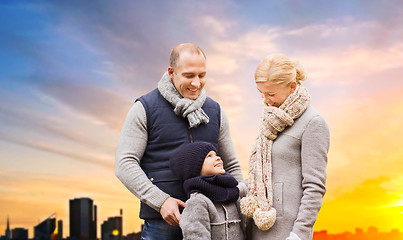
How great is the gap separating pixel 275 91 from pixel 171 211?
1311mm

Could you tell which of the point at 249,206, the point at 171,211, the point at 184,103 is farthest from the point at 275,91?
the point at 171,211

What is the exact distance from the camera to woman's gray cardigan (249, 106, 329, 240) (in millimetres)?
3141

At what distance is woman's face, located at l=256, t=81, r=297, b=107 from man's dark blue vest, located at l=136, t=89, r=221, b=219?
0.98m

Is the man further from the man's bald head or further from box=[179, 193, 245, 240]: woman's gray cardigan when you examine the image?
box=[179, 193, 245, 240]: woman's gray cardigan

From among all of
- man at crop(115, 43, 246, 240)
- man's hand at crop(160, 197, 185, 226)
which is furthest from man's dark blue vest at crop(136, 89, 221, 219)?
man's hand at crop(160, 197, 185, 226)

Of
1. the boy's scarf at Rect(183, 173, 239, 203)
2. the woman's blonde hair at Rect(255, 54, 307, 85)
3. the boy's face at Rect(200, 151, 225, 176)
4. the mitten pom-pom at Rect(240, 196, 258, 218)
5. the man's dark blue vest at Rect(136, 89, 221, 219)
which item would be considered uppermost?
the woman's blonde hair at Rect(255, 54, 307, 85)

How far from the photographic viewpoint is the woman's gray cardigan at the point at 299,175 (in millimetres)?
3141

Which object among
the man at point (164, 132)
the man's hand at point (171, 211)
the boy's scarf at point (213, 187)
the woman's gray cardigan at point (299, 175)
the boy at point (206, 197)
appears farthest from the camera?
the man at point (164, 132)

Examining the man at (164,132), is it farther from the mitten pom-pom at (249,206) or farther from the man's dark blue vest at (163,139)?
the mitten pom-pom at (249,206)

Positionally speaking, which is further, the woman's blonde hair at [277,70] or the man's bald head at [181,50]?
the man's bald head at [181,50]

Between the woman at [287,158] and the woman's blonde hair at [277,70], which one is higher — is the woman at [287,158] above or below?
below

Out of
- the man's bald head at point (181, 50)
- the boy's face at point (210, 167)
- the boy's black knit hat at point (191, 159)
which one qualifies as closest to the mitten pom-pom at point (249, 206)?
the boy's face at point (210, 167)

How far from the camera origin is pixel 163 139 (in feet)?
13.4

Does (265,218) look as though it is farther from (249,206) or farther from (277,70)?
(277,70)
